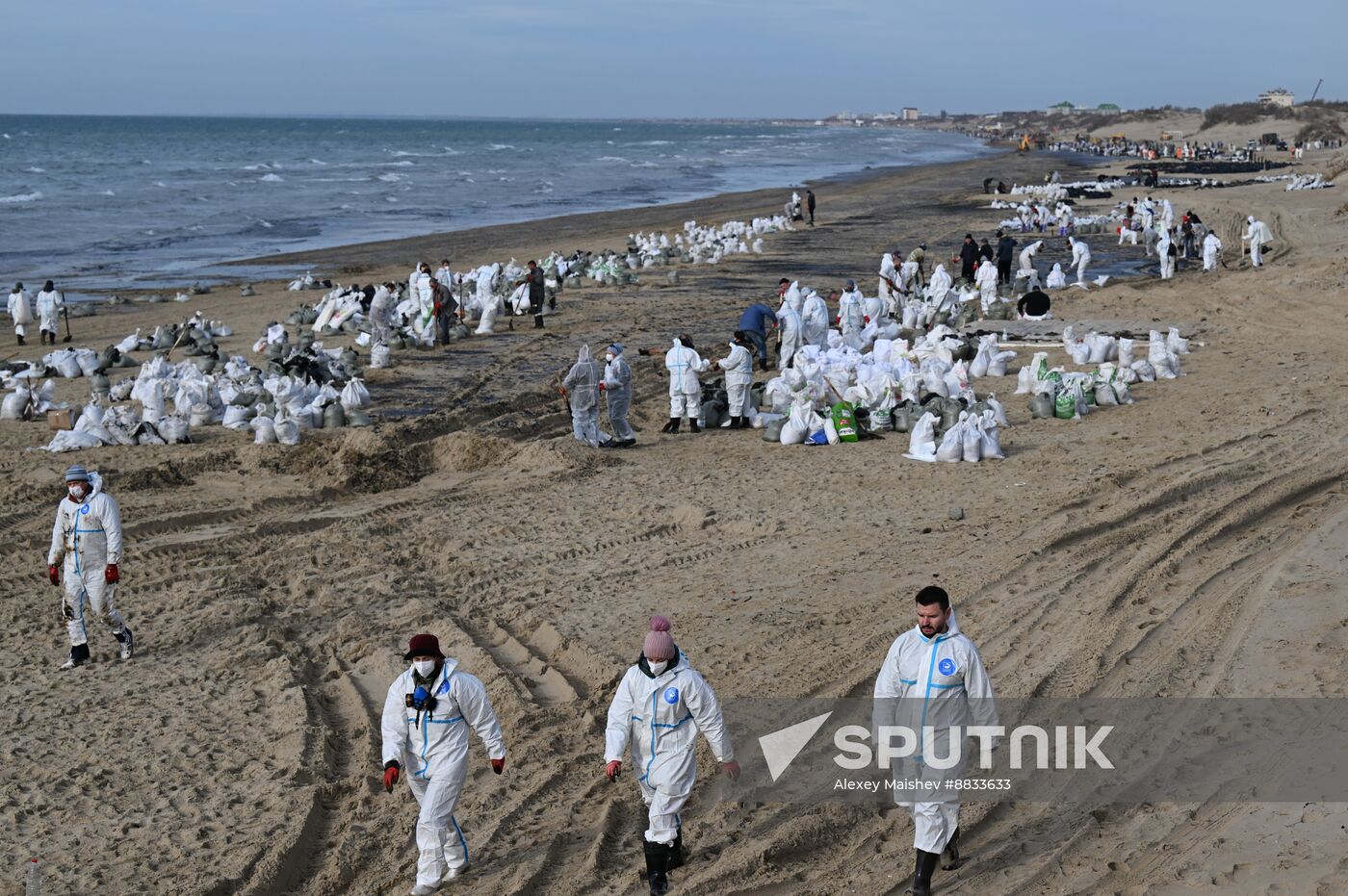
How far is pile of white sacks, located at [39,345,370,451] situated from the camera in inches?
553

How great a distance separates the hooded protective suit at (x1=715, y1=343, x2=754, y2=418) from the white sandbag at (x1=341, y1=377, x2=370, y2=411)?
416cm

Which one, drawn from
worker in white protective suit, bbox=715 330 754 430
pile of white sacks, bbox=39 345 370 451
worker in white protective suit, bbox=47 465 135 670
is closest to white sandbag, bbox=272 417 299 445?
pile of white sacks, bbox=39 345 370 451

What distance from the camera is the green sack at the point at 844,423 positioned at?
13.9 meters

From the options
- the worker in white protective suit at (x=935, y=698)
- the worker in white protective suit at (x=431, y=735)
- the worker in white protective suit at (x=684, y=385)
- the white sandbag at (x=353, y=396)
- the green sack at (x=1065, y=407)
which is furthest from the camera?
the white sandbag at (x=353, y=396)

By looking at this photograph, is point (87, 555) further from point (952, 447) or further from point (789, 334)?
point (789, 334)

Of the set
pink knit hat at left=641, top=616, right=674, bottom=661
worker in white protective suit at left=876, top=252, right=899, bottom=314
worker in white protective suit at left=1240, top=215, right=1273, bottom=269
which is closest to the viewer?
pink knit hat at left=641, top=616, right=674, bottom=661

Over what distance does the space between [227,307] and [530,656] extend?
1811cm

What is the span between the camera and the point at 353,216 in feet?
157

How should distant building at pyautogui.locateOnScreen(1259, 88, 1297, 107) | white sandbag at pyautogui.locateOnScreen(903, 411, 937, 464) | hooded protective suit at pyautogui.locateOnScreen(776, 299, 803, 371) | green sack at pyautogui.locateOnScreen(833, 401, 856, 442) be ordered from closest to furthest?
white sandbag at pyautogui.locateOnScreen(903, 411, 937, 464)
green sack at pyautogui.locateOnScreen(833, 401, 856, 442)
hooded protective suit at pyautogui.locateOnScreen(776, 299, 803, 371)
distant building at pyautogui.locateOnScreen(1259, 88, 1297, 107)

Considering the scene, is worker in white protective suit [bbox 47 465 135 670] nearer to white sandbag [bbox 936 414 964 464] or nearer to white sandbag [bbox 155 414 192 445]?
white sandbag [bbox 155 414 192 445]

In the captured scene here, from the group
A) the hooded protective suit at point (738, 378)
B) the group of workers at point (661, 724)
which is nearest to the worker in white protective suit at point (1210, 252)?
the hooded protective suit at point (738, 378)

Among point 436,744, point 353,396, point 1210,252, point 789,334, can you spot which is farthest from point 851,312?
point 436,744

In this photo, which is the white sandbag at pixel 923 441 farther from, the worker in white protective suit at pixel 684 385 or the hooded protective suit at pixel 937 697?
the hooded protective suit at pixel 937 697

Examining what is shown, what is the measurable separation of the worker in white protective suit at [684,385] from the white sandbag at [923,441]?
261 centimetres
